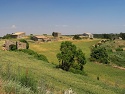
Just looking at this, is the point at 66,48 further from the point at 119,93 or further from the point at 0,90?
the point at 0,90

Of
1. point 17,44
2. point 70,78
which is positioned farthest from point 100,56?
point 70,78

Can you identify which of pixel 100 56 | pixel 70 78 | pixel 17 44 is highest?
pixel 17 44

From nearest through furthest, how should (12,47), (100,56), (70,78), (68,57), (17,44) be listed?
1. (70,78)
2. (68,57)
3. (17,44)
4. (100,56)
5. (12,47)

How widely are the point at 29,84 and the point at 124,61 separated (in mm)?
52110

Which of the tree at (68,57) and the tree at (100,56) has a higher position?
the tree at (68,57)

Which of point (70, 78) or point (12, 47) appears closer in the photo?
point (70, 78)

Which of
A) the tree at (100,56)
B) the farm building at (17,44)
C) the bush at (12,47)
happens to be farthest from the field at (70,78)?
the farm building at (17,44)

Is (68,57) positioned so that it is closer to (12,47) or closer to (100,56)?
(100,56)

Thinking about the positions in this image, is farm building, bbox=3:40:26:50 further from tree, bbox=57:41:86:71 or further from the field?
tree, bbox=57:41:86:71

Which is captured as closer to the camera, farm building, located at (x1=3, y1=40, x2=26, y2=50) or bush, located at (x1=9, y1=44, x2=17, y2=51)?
bush, located at (x1=9, y1=44, x2=17, y2=51)

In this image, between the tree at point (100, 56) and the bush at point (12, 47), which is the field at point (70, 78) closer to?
the tree at point (100, 56)

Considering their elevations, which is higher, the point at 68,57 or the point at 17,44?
the point at 17,44

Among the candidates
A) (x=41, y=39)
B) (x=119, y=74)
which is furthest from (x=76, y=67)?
(x=41, y=39)

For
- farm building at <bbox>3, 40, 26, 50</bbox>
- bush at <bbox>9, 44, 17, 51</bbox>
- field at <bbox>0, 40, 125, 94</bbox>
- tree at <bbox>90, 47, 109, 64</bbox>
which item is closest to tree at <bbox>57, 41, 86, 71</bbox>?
field at <bbox>0, 40, 125, 94</bbox>
